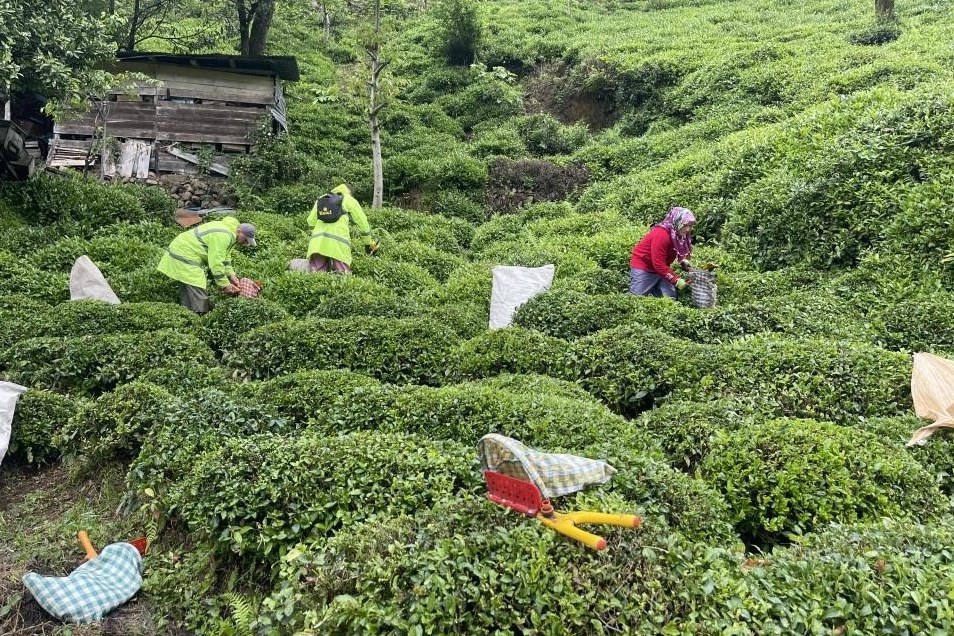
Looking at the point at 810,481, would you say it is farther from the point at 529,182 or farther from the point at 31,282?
the point at 529,182

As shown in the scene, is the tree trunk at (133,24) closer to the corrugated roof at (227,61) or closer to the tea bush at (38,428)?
the corrugated roof at (227,61)

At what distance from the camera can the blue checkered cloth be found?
4.04 meters

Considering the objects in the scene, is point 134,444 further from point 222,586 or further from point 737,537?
point 737,537

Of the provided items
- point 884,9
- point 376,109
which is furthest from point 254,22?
point 884,9

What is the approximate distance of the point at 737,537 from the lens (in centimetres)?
434

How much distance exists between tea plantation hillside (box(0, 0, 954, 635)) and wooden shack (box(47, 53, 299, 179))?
1.39 m

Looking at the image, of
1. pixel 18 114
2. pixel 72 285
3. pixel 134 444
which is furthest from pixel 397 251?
pixel 18 114

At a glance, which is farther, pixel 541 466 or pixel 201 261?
pixel 201 261

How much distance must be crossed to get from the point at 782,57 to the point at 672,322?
1350 centimetres

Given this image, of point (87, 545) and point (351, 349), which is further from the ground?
point (351, 349)

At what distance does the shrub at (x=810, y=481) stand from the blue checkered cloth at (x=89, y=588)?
3.98 metres

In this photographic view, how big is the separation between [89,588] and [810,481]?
15.3 feet

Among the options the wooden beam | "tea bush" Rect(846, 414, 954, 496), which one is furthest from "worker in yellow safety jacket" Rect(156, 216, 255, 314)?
"tea bush" Rect(846, 414, 954, 496)

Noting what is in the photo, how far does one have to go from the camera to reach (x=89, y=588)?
412 cm
